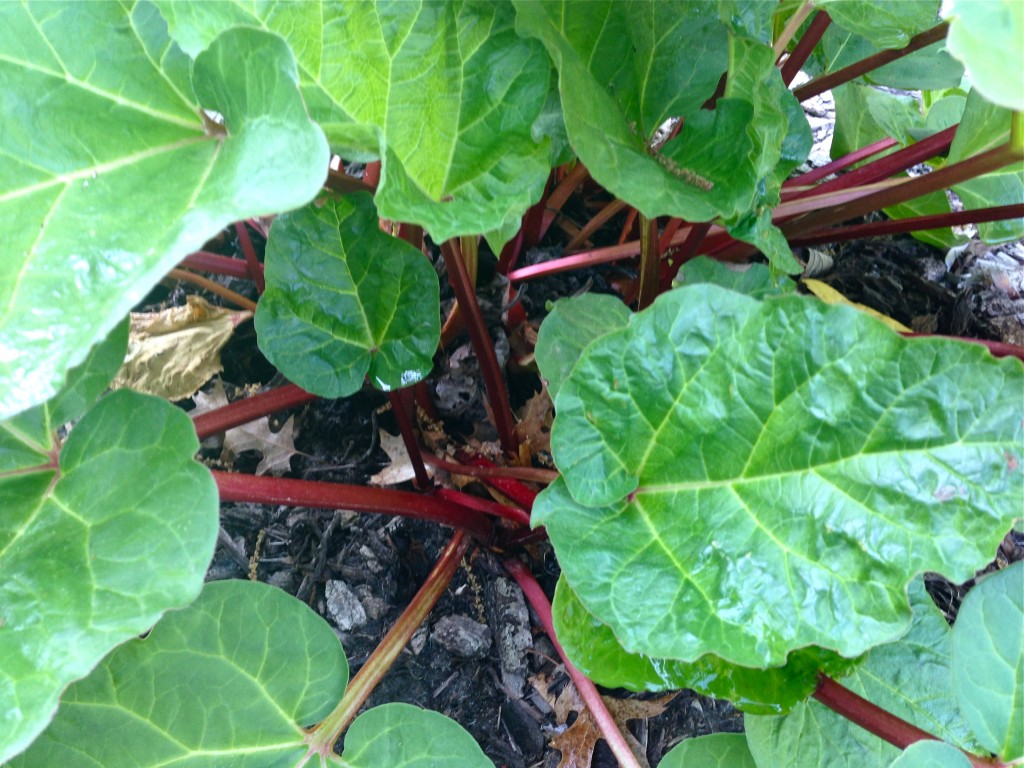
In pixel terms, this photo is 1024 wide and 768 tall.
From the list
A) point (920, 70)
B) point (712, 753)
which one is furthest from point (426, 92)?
point (920, 70)

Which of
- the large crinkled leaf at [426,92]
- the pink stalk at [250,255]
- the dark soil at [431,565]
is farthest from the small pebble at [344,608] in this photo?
the large crinkled leaf at [426,92]

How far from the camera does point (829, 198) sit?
1.03 m

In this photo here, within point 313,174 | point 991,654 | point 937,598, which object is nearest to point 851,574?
point 991,654

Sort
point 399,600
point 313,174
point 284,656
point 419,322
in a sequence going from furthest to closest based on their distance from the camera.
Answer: point 399,600
point 419,322
point 284,656
point 313,174

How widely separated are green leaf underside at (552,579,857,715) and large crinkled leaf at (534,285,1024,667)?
0.09 metres

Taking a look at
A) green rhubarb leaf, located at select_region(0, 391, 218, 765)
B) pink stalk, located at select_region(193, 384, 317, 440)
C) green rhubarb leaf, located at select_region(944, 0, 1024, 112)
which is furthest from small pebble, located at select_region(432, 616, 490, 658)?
green rhubarb leaf, located at select_region(944, 0, 1024, 112)

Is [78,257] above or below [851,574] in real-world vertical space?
above

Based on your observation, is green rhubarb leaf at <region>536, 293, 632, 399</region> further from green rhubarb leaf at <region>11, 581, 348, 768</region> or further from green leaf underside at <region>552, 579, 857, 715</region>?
green rhubarb leaf at <region>11, 581, 348, 768</region>

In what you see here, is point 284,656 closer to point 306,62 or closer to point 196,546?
point 196,546

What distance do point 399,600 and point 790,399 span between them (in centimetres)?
64

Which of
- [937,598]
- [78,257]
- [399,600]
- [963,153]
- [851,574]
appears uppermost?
[78,257]

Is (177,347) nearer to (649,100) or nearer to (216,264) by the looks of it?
(216,264)

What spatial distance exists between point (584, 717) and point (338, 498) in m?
0.45

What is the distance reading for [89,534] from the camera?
23.4 inches
